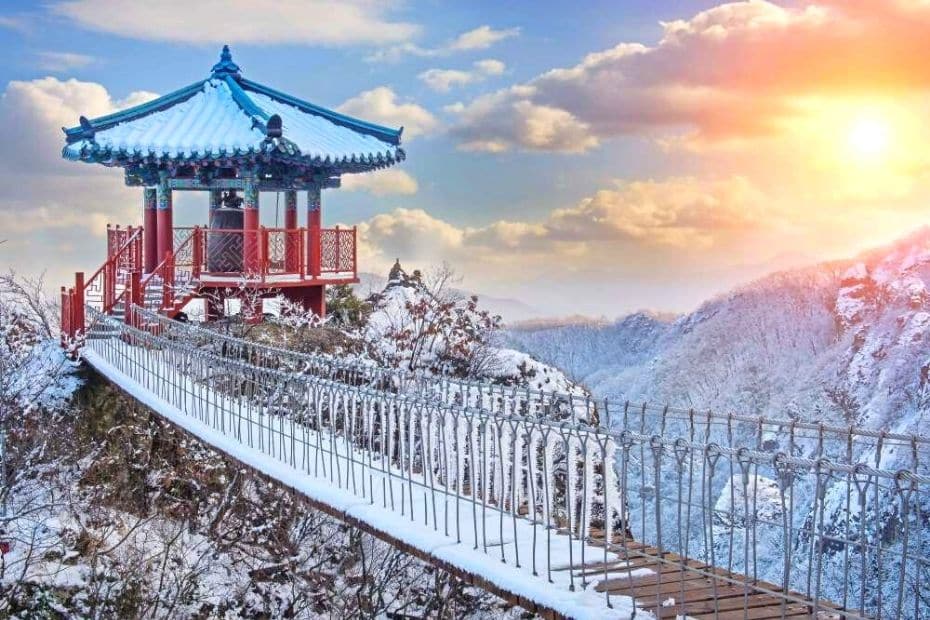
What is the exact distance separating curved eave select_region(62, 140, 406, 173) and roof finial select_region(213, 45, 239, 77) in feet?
9.25

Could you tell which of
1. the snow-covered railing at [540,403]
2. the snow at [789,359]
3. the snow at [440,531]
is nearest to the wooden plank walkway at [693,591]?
the snow at [440,531]

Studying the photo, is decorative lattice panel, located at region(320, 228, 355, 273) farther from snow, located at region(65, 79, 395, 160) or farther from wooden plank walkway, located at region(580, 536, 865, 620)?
wooden plank walkway, located at region(580, 536, 865, 620)

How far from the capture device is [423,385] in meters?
9.92

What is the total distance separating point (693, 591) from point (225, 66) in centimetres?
1590

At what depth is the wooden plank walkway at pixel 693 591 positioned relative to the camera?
18.5ft

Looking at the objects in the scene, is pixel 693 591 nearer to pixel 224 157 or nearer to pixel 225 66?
pixel 224 157

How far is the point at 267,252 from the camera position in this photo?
16984mm

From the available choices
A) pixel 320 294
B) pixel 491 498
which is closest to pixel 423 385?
pixel 491 498

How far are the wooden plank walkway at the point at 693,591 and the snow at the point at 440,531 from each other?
16 cm

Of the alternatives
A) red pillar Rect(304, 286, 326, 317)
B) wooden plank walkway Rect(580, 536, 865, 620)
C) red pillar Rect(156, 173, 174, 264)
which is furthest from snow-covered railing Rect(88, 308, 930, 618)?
red pillar Rect(156, 173, 174, 264)

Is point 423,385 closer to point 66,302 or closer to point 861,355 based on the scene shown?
point 66,302

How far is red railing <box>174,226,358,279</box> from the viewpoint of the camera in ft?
55.0

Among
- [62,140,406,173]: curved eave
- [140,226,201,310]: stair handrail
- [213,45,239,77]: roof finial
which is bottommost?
[140,226,201,310]: stair handrail

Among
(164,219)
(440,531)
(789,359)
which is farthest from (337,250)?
(789,359)
